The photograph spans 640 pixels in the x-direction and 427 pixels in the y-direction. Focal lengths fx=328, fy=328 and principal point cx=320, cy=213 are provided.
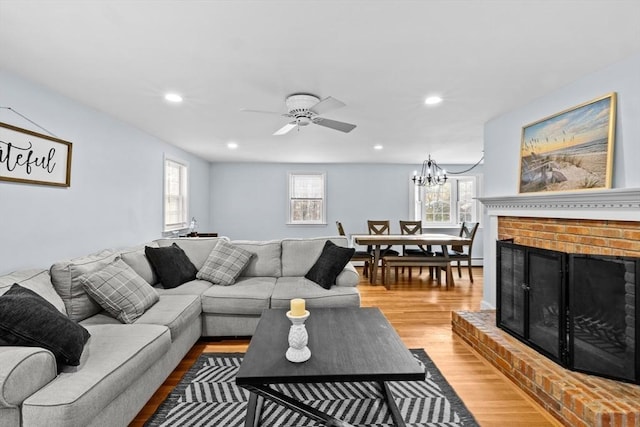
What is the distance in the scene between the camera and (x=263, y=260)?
12.7 feet

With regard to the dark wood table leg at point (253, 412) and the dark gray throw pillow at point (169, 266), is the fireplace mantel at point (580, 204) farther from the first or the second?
the dark gray throw pillow at point (169, 266)

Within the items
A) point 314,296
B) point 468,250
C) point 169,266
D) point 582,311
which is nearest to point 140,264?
point 169,266

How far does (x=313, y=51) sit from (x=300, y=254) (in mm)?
2394

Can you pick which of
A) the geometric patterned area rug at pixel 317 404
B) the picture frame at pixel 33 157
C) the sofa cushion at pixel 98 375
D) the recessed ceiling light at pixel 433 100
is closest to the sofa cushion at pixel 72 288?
the sofa cushion at pixel 98 375

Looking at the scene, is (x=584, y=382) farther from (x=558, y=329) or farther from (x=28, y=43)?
(x=28, y=43)

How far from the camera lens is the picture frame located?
2.39 meters

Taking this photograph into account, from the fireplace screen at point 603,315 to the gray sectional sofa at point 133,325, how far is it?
1774 mm

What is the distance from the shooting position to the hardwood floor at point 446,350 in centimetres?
208

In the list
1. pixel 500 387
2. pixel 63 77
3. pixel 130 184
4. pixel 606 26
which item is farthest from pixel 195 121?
pixel 500 387

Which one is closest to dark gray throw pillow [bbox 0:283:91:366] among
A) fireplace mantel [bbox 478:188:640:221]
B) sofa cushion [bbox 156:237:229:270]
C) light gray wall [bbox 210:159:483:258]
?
sofa cushion [bbox 156:237:229:270]

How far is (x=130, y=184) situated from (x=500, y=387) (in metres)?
4.23

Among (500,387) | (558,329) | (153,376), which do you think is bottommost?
(500,387)

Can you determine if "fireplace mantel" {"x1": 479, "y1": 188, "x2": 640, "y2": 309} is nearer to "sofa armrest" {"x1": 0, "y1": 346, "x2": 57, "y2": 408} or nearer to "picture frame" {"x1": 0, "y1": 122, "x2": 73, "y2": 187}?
"sofa armrest" {"x1": 0, "y1": 346, "x2": 57, "y2": 408}

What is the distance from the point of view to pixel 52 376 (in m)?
1.56
